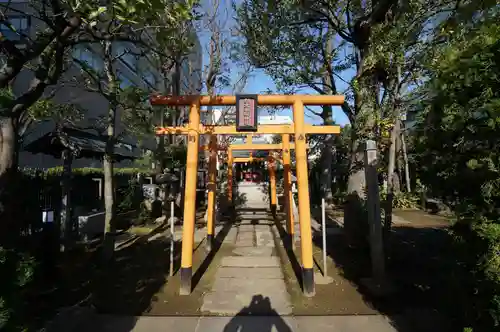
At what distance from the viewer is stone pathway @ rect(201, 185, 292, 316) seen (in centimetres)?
506

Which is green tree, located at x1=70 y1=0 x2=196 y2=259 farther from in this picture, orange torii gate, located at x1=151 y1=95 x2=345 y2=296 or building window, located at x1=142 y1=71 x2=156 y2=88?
building window, located at x1=142 y1=71 x2=156 y2=88

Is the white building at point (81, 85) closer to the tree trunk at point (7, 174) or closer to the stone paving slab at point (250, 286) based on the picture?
the stone paving slab at point (250, 286)

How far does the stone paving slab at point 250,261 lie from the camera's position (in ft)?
24.4

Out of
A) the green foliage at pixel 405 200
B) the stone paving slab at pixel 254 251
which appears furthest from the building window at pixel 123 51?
the green foliage at pixel 405 200

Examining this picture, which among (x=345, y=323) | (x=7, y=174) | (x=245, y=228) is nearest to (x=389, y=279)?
(x=345, y=323)

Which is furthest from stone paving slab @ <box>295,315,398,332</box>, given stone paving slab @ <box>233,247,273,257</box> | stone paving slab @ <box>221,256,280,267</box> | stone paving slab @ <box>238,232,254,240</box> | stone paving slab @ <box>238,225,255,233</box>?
stone paving slab @ <box>238,225,255,233</box>

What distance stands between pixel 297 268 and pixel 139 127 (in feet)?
14.7

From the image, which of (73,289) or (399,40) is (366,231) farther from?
(73,289)

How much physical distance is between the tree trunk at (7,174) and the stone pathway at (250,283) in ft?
9.27

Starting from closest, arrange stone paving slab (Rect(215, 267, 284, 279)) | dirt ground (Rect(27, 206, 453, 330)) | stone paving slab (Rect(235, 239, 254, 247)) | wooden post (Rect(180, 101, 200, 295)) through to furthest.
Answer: dirt ground (Rect(27, 206, 453, 330))
wooden post (Rect(180, 101, 200, 295))
stone paving slab (Rect(215, 267, 284, 279))
stone paving slab (Rect(235, 239, 254, 247))

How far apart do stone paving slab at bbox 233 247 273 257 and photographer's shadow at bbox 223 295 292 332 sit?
3163 millimetres

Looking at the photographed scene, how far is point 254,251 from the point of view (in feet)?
28.6

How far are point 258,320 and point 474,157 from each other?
122 inches

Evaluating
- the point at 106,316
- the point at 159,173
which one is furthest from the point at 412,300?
the point at 159,173
